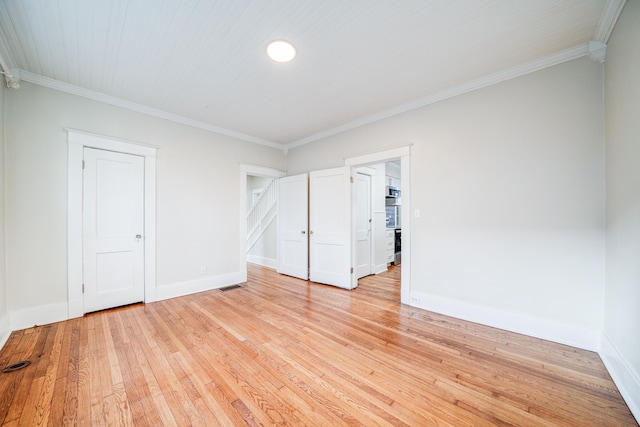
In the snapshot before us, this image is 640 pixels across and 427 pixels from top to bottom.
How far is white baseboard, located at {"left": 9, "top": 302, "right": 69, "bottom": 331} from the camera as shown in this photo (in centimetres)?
248

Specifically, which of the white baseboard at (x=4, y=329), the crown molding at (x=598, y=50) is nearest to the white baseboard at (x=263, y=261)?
the white baseboard at (x=4, y=329)

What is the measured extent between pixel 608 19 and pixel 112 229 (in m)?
5.50

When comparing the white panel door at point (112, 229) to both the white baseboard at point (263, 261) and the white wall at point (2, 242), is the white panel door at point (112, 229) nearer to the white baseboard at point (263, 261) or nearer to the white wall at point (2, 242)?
the white wall at point (2, 242)

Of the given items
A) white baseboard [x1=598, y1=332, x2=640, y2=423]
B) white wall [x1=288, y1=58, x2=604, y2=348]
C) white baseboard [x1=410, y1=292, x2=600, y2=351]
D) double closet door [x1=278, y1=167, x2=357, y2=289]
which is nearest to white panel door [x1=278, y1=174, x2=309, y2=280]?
double closet door [x1=278, y1=167, x2=357, y2=289]

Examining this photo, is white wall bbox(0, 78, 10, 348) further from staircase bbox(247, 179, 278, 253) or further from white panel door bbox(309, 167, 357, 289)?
staircase bbox(247, 179, 278, 253)

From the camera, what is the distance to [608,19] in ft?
6.06

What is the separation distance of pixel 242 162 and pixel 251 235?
2.67m

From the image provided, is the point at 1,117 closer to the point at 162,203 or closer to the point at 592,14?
the point at 162,203

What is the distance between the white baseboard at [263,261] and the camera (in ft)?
18.5

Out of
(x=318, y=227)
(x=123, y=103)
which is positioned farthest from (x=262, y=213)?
(x=123, y=103)

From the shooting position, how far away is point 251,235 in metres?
6.50

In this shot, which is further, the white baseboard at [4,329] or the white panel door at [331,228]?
the white panel door at [331,228]

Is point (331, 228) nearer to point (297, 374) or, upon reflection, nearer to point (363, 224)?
point (363, 224)

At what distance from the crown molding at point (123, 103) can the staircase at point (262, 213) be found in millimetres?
1773
